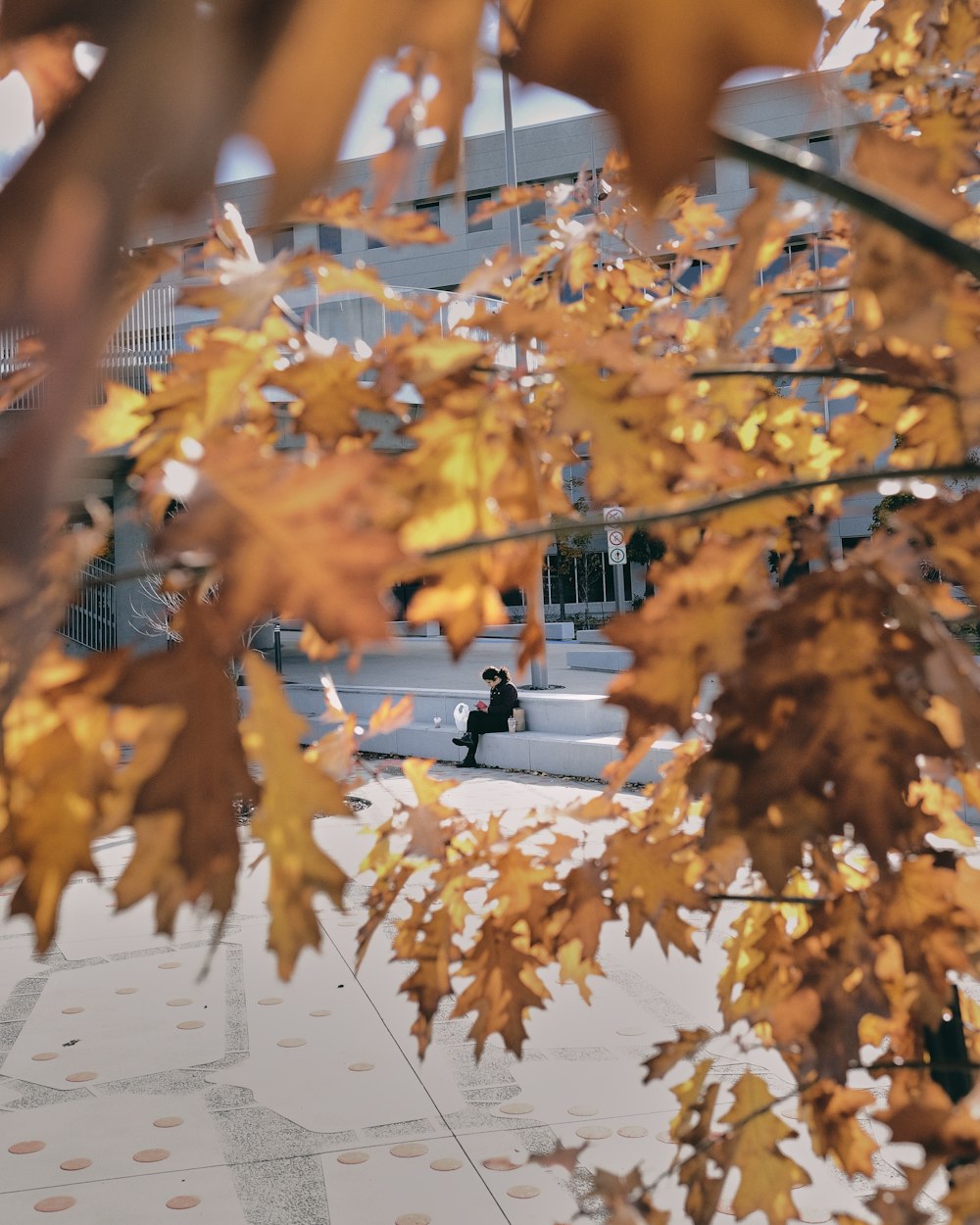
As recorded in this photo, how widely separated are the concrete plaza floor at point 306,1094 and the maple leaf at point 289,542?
68.7 inches

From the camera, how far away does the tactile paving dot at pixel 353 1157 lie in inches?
120

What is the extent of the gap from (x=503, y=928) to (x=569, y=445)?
1.88ft

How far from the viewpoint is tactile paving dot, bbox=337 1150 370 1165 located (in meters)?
3.04

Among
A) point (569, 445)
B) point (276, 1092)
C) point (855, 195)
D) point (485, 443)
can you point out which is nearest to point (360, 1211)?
point (276, 1092)

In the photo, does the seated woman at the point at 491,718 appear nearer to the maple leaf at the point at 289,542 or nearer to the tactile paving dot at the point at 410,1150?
the tactile paving dot at the point at 410,1150

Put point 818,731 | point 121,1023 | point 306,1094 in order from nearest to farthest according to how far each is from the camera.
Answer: point 818,731, point 306,1094, point 121,1023

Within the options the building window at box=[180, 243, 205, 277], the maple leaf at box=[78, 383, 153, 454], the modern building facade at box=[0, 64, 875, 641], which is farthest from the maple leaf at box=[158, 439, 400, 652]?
the building window at box=[180, 243, 205, 277]

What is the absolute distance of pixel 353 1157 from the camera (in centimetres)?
306

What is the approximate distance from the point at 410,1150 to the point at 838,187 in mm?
3106

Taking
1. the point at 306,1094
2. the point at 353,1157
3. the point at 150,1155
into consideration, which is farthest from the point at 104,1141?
the point at 353,1157

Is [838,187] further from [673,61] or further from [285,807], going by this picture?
[285,807]

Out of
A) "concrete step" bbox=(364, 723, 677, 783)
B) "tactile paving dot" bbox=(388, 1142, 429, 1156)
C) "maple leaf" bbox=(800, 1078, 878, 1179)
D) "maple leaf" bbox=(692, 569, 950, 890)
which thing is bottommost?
"concrete step" bbox=(364, 723, 677, 783)

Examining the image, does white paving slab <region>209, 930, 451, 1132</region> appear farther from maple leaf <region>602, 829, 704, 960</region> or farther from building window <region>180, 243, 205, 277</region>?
building window <region>180, 243, 205, 277</region>

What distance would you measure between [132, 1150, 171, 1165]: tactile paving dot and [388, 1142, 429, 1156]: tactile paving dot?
628 mm
